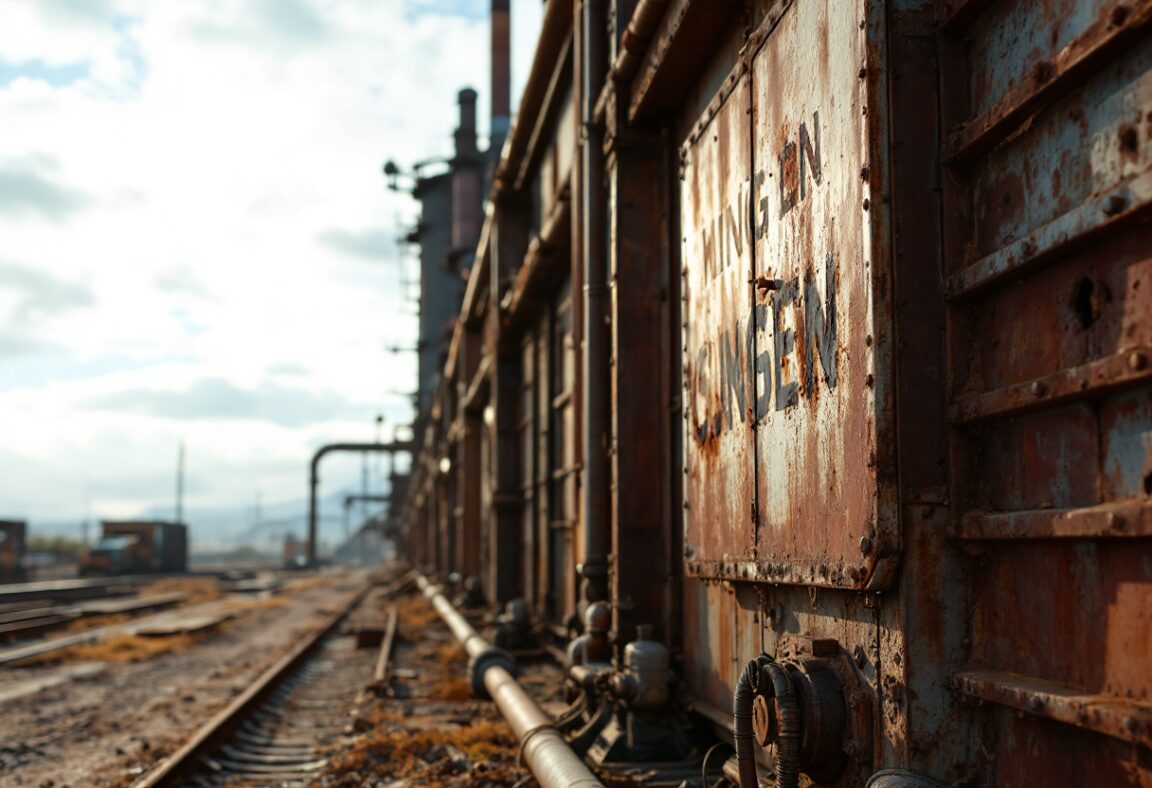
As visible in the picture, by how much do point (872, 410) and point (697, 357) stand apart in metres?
2.09

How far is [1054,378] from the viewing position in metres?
2.55

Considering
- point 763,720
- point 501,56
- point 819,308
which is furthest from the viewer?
point 501,56

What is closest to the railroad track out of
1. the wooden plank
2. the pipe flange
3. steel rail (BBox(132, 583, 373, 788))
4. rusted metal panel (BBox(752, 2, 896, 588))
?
steel rail (BBox(132, 583, 373, 788))

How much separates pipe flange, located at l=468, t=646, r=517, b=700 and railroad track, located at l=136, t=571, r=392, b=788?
1.10 meters

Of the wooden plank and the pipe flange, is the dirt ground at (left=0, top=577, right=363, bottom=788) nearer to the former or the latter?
the wooden plank

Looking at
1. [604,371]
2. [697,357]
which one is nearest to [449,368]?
[604,371]

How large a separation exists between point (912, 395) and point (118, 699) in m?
9.60

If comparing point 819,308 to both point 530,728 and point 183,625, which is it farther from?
point 183,625

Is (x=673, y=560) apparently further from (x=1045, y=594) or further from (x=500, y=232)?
(x=500, y=232)

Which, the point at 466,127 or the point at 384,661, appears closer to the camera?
the point at 384,661

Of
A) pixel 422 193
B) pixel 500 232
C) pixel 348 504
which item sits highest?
pixel 422 193

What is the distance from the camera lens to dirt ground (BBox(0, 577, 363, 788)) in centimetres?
708

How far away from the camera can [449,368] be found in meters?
23.2

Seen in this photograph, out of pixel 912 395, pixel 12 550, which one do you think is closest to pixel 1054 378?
pixel 912 395
